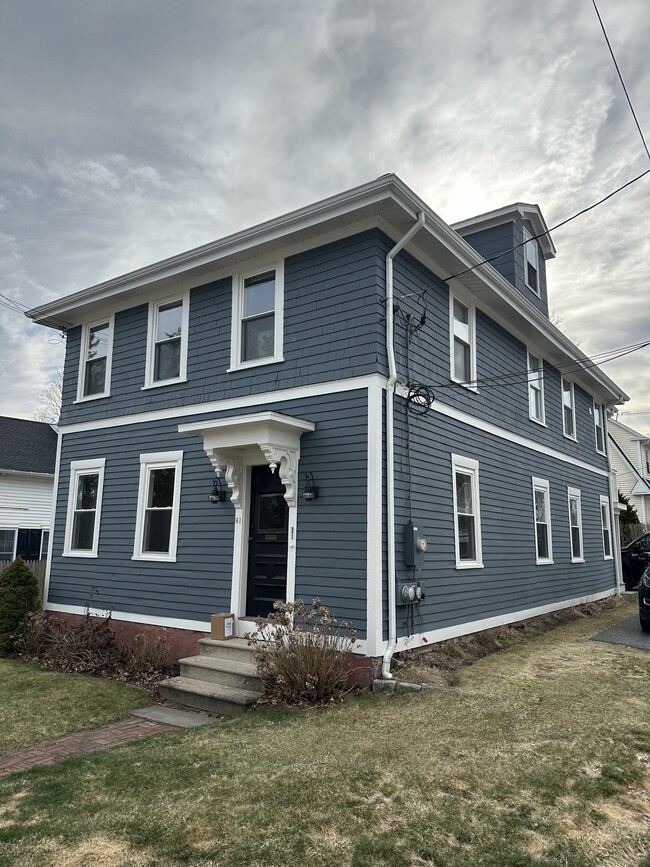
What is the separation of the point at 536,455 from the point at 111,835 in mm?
10491

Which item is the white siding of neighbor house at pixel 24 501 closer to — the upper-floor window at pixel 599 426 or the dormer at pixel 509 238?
the dormer at pixel 509 238

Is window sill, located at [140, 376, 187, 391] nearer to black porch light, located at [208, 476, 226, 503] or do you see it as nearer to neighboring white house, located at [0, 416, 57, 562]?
black porch light, located at [208, 476, 226, 503]

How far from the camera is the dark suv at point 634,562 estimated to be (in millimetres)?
18234

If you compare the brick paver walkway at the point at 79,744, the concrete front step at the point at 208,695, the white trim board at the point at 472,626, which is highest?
the white trim board at the point at 472,626

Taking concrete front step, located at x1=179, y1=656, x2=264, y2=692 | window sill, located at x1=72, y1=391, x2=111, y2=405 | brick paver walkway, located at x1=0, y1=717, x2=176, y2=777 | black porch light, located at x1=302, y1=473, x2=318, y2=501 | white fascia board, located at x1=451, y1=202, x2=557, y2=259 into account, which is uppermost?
white fascia board, located at x1=451, y1=202, x2=557, y2=259

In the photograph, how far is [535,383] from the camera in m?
12.6

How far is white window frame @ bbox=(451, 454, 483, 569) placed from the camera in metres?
8.92

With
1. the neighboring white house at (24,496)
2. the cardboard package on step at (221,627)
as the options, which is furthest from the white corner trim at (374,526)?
the neighboring white house at (24,496)

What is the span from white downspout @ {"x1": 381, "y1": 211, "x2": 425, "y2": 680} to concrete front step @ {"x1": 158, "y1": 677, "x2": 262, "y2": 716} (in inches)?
61.3

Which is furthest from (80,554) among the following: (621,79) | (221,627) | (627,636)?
(621,79)

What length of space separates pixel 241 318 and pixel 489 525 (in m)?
5.13

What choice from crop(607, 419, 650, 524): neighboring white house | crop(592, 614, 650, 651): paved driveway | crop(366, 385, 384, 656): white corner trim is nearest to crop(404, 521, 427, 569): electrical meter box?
crop(366, 385, 384, 656): white corner trim

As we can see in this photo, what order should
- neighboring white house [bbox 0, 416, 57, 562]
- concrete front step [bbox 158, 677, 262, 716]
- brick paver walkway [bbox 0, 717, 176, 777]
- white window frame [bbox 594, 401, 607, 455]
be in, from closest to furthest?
brick paver walkway [bbox 0, 717, 176, 777] < concrete front step [bbox 158, 677, 262, 716] < white window frame [bbox 594, 401, 607, 455] < neighboring white house [bbox 0, 416, 57, 562]

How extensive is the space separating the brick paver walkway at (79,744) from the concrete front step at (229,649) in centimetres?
146
